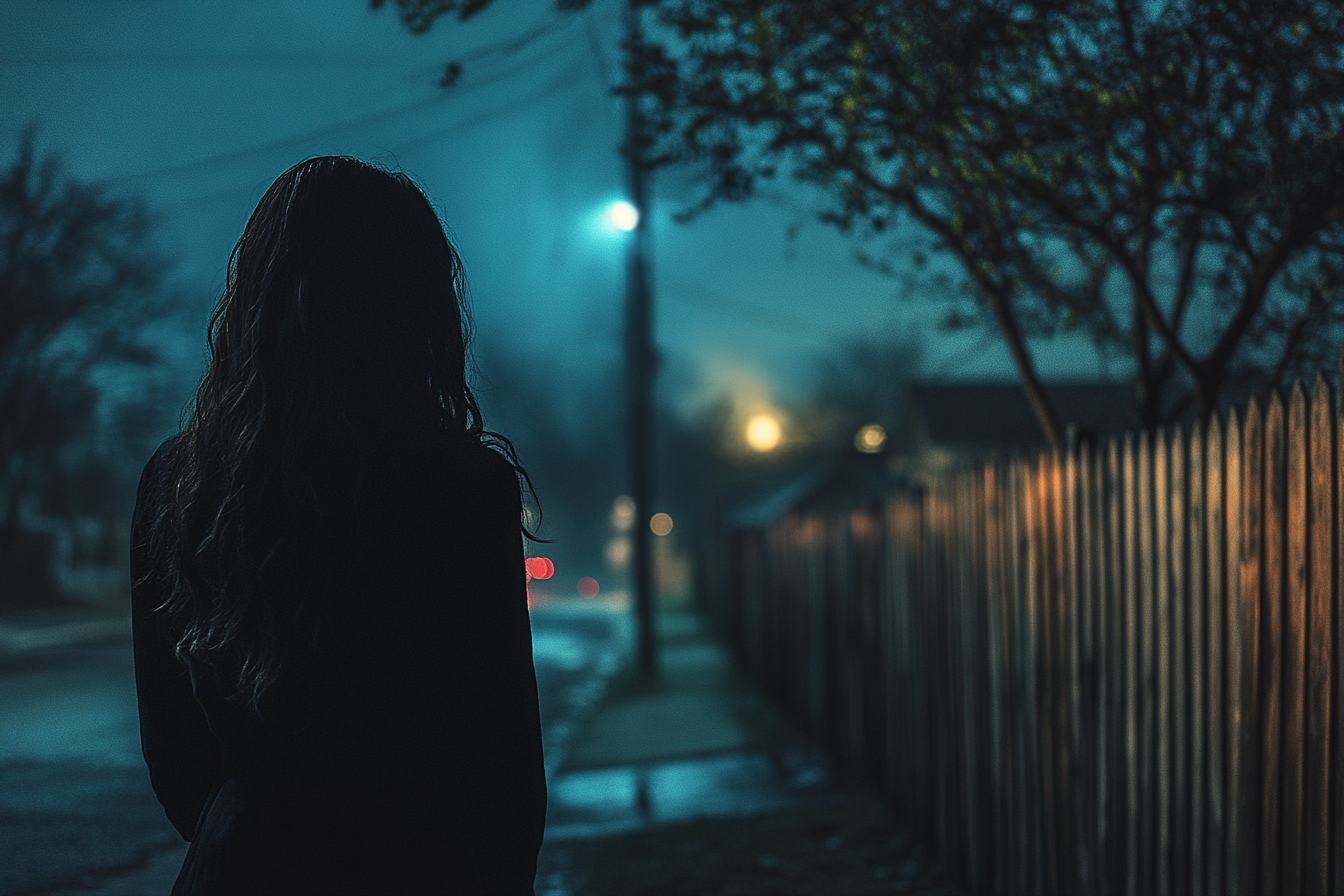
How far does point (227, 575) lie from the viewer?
57.4 inches

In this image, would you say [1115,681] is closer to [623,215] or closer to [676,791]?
[676,791]

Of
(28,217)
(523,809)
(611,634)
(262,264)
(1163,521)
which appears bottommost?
(611,634)

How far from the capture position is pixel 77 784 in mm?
4188

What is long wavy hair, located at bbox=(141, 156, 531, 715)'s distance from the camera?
1.42 m

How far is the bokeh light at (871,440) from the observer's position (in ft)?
149

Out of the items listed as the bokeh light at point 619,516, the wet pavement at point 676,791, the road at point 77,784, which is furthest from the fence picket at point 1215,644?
the bokeh light at point 619,516

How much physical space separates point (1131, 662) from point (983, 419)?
1648 cm

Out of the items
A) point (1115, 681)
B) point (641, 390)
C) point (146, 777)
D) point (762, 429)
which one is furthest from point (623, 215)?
point (1115, 681)

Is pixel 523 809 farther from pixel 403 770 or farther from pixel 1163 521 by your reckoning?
pixel 1163 521

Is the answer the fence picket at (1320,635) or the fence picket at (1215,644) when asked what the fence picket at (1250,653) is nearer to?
the fence picket at (1215,644)

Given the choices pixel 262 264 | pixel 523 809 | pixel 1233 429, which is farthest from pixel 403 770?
pixel 1233 429

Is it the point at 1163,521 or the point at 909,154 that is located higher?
the point at 909,154

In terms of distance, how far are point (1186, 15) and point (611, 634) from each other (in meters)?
21.3

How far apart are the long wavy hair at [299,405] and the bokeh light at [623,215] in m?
12.7
